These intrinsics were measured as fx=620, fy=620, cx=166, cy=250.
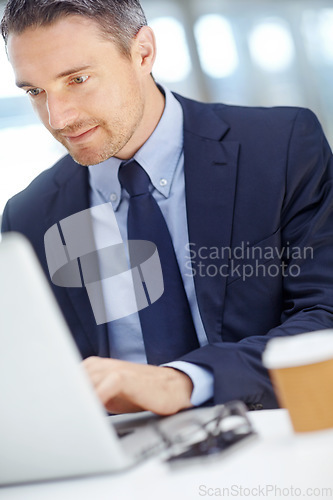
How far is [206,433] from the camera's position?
30.0 inches

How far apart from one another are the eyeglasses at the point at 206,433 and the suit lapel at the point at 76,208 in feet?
2.75

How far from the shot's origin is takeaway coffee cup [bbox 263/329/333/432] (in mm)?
701

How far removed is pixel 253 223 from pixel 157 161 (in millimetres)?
306

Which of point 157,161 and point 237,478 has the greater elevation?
point 157,161

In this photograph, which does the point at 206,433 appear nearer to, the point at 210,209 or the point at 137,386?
the point at 137,386

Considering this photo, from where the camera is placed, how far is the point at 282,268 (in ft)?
5.24

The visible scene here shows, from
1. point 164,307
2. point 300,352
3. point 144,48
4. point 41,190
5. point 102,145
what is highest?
point 144,48

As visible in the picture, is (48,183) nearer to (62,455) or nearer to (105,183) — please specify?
(105,183)

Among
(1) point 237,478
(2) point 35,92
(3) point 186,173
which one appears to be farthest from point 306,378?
(2) point 35,92

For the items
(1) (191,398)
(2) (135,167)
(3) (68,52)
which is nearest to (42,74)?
(3) (68,52)

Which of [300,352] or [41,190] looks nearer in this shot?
[300,352]

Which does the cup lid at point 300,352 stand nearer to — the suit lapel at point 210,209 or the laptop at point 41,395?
the laptop at point 41,395

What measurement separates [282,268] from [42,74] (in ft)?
2.51

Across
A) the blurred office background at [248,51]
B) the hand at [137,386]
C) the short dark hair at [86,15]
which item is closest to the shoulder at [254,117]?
the short dark hair at [86,15]
